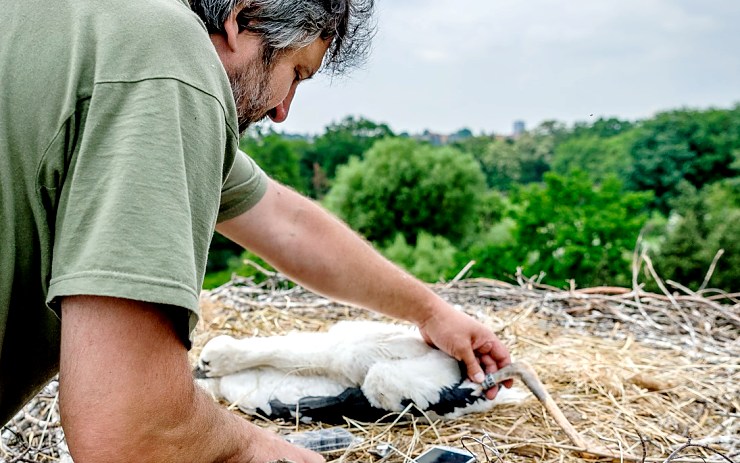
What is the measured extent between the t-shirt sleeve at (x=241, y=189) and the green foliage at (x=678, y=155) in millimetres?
25188

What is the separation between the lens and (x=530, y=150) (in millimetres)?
29781

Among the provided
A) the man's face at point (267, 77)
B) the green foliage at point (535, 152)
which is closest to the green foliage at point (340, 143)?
the green foliage at point (535, 152)

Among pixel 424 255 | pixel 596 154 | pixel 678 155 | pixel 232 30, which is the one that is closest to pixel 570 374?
pixel 232 30

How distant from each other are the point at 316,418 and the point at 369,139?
20210mm

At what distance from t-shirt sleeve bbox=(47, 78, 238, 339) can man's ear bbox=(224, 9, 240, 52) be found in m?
0.36

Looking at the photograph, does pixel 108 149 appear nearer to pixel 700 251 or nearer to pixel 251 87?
pixel 251 87

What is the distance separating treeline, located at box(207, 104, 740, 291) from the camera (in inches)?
312

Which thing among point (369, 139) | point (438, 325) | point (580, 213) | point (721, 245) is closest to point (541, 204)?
point (580, 213)

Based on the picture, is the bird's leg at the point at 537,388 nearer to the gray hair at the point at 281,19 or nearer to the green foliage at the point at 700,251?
the gray hair at the point at 281,19

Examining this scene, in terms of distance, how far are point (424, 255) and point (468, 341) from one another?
11579 mm

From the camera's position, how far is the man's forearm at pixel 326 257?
255 centimetres

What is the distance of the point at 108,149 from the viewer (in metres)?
1.17

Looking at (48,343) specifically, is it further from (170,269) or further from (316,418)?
(316,418)

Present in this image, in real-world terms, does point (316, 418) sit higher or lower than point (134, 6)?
lower
